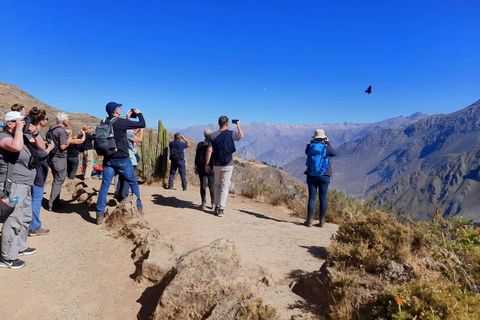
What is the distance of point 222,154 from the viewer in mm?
5660

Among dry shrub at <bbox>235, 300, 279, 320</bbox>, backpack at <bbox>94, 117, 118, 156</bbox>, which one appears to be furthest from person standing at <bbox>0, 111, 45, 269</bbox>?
dry shrub at <bbox>235, 300, 279, 320</bbox>

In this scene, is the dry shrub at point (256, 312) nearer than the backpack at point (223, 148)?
Yes

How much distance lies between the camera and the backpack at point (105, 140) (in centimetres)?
476

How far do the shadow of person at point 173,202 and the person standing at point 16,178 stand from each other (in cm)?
306

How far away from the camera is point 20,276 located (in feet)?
12.1

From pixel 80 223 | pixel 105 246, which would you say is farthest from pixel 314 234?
pixel 80 223

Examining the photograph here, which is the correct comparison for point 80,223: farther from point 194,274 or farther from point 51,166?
point 194,274

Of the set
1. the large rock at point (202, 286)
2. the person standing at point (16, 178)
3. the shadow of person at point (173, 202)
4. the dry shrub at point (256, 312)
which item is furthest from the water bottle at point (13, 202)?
the shadow of person at point (173, 202)

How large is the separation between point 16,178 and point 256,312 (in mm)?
3373

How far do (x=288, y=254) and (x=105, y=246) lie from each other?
2.87 metres

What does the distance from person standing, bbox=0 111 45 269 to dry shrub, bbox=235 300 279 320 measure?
316 cm

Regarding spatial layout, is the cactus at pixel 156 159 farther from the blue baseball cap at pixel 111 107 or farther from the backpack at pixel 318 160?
the backpack at pixel 318 160

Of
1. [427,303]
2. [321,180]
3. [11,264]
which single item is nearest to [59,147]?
[11,264]

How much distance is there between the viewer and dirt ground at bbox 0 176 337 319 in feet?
10.4
